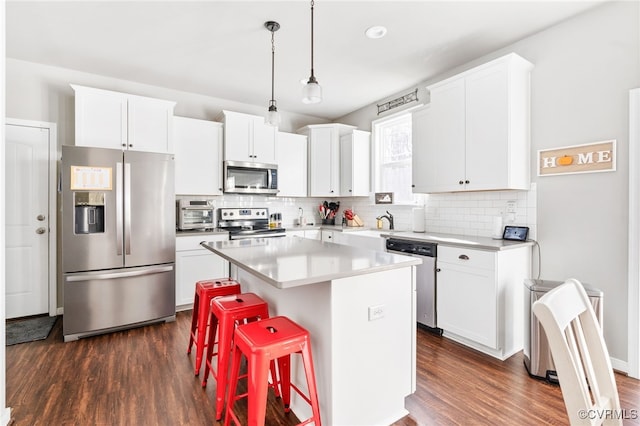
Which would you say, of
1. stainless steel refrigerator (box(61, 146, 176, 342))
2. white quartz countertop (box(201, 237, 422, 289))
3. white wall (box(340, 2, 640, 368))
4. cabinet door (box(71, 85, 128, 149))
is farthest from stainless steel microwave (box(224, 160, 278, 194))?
white wall (box(340, 2, 640, 368))

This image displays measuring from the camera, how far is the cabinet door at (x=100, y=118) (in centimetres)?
320

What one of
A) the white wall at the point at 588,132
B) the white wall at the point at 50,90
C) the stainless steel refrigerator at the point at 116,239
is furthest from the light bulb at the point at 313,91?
the white wall at the point at 50,90

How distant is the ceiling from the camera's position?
241 centimetres

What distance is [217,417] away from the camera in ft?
5.88

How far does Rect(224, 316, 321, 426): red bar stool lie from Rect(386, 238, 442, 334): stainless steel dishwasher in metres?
1.72

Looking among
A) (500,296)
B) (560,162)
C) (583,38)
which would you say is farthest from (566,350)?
(583,38)

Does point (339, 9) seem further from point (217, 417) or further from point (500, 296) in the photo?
point (217, 417)

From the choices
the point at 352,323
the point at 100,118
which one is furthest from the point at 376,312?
the point at 100,118

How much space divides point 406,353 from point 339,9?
8.20ft

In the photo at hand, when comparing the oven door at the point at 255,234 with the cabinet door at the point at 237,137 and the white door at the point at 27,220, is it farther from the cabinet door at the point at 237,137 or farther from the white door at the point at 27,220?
the white door at the point at 27,220

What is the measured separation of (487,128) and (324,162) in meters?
2.47

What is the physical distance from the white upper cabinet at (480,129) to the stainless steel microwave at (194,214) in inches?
105

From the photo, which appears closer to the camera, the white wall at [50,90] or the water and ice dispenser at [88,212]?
the water and ice dispenser at [88,212]

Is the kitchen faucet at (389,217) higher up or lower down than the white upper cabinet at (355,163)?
lower down
